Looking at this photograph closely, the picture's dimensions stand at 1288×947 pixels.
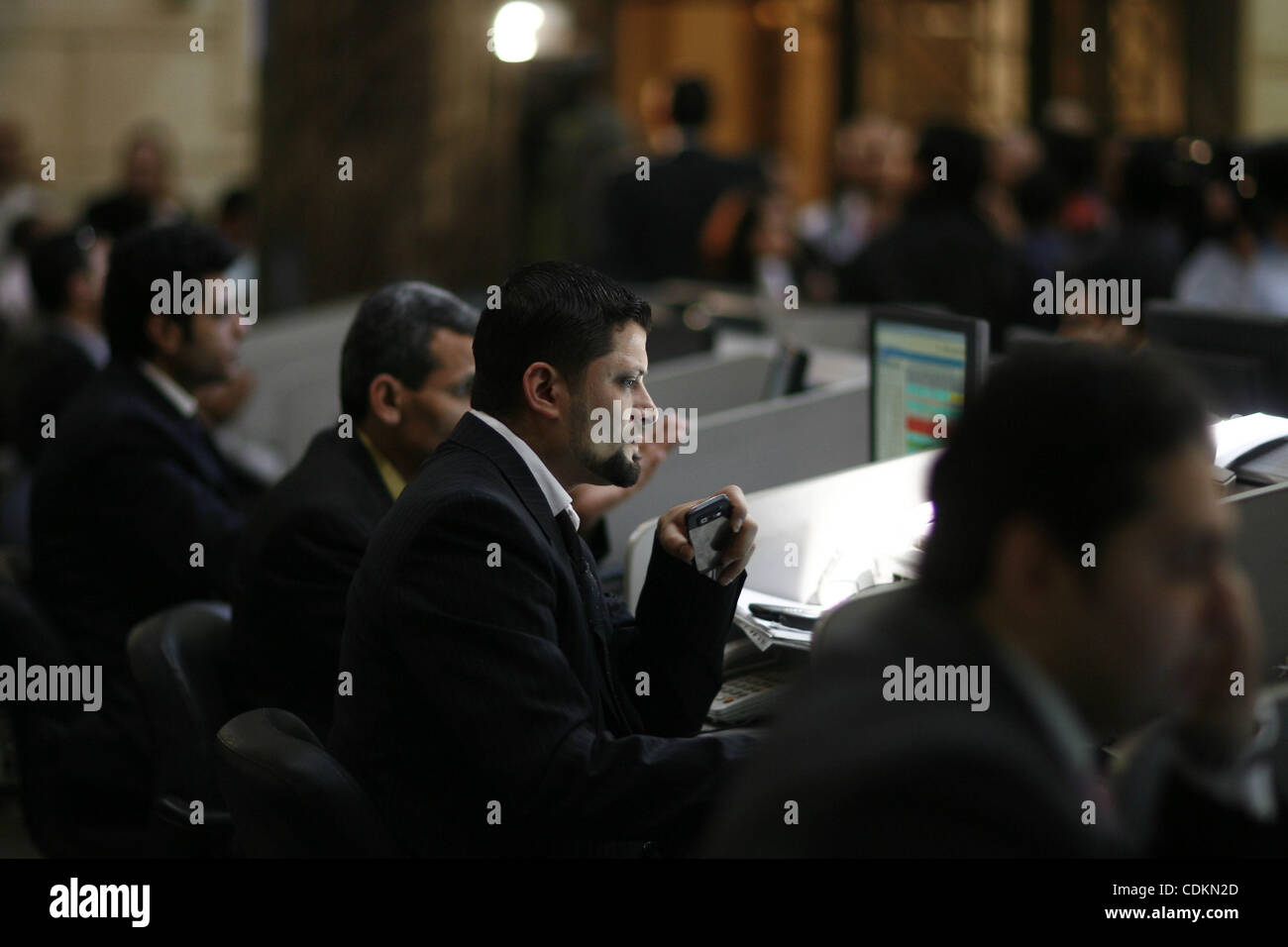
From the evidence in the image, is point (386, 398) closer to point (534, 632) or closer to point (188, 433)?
point (188, 433)

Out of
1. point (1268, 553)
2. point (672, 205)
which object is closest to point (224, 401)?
point (672, 205)

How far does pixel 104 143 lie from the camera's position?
10375mm

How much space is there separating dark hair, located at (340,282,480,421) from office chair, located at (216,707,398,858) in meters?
0.80

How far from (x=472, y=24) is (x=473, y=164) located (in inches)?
22.2

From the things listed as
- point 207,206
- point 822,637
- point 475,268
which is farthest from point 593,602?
point 207,206

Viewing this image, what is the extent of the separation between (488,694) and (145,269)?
74.6 inches

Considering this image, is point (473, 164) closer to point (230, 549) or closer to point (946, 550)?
point (230, 549)

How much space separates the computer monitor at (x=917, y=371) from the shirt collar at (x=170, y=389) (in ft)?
4.54

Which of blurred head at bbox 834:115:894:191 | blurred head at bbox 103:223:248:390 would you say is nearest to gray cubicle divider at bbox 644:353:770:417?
blurred head at bbox 103:223:248:390

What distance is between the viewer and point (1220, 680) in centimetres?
116

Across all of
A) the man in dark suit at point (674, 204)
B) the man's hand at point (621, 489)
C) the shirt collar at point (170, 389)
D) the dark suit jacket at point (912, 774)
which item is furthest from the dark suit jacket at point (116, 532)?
the man in dark suit at point (674, 204)

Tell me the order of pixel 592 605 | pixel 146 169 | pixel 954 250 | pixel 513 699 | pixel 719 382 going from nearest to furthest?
pixel 513 699, pixel 592 605, pixel 719 382, pixel 954 250, pixel 146 169

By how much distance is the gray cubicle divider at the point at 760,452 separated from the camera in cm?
310

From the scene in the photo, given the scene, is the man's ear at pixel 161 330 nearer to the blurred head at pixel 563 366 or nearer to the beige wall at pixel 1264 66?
the blurred head at pixel 563 366
